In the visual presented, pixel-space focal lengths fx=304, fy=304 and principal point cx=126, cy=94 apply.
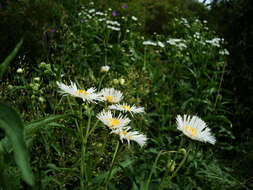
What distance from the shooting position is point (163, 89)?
3.36m

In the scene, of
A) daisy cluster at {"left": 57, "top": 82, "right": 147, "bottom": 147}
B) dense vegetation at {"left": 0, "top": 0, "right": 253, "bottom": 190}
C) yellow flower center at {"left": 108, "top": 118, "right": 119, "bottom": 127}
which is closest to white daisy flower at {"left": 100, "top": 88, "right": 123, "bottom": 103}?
daisy cluster at {"left": 57, "top": 82, "right": 147, "bottom": 147}

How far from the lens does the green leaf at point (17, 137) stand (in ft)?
1.96

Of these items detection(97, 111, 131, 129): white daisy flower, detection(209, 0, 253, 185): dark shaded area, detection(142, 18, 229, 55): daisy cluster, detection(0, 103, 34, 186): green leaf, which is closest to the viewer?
detection(0, 103, 34, 186): green leaf

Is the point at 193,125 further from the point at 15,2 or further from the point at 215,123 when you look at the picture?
the point at 15,2

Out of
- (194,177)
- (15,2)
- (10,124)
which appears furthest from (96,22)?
(10,124)

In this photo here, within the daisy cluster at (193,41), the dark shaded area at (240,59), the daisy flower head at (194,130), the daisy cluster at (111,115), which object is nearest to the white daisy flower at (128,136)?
the daisy cluster at (111,115)

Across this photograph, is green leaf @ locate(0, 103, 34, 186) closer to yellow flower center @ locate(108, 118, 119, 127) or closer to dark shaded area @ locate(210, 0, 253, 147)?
yellow flower center @ locate(108, 118, 119, 127)

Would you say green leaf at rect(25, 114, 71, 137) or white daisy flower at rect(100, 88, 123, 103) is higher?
green leaf at rect(25, 114, 71, 137)

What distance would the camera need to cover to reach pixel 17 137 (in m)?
0.62

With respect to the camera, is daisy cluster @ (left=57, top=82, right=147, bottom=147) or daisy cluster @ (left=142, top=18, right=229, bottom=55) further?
daisy cluster @ (left=142, top=18, right=229, bottom=55)

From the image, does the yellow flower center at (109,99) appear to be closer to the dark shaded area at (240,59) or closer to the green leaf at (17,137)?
the green leaf at (17,137)

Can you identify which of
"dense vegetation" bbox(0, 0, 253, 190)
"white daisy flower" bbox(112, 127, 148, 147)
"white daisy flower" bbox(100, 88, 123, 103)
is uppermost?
"white daisy flower" bbox(100, 88, 123, 103)

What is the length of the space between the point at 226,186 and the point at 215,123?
106cm

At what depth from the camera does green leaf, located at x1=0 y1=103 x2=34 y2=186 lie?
598 millimetres
